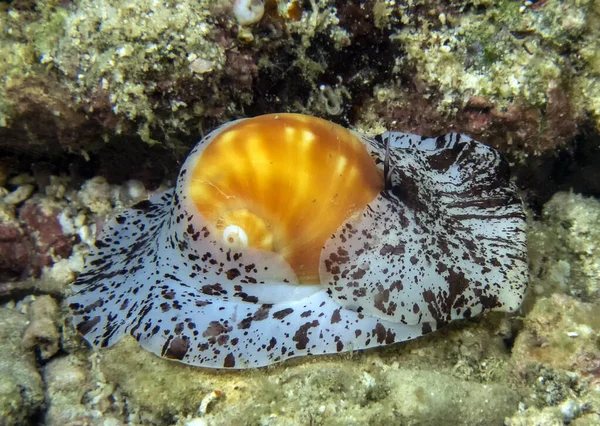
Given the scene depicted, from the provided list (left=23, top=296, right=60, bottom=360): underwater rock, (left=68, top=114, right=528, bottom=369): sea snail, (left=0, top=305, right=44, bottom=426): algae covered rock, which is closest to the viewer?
(left=68, top=114, right=528, bottom=369): sea snail

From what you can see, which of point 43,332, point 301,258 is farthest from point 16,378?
point 301,258

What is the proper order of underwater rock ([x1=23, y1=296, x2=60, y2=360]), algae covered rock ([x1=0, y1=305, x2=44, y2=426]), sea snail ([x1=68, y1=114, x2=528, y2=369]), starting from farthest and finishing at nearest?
underwater rock ([x1=23, y1=296, x2=60, y2=360]) → algae covered rock ([x1=0, y1=305, x2=44, y2=426]) → sea snail ([x1=68, y1=114, x2=528, y2=369])

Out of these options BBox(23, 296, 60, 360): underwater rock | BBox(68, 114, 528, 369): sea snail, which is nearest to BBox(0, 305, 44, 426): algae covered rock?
BBox(23, 296, 60, 360): underwater rock

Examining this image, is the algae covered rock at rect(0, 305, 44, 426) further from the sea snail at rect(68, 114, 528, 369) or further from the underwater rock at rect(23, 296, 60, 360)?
the sea snail at rect(68, 114, 528, 369)

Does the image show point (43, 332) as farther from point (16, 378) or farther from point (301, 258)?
point (301, 258)

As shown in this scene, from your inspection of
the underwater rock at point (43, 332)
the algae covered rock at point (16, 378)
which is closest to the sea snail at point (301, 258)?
the underwater rock at point (43, 332)

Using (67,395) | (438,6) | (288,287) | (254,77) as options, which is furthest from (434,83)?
(67,395)

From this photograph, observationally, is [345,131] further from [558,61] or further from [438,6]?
[558,61]

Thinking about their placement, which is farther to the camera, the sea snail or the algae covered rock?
the algae covered rock
